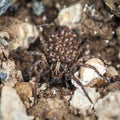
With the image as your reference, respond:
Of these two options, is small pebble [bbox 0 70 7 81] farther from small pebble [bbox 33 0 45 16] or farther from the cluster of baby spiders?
small pebble [bbox 33 0 45 16]

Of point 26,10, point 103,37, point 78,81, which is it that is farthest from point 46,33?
point 78,81

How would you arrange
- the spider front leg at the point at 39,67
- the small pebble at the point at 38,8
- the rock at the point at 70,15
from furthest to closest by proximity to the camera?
1. the small pebble at the point at 38,8
2. the rock at the point at 70,15
3. the spider front leg at the point at 39,67

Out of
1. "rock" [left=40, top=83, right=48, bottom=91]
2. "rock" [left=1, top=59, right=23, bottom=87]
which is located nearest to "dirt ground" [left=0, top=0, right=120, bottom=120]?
"rock" [left=40, top=83, right=48, bottom=91]

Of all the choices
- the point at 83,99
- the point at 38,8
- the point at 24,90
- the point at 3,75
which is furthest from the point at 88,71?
the point at 38,8

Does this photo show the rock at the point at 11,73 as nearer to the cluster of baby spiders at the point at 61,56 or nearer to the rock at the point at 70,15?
the cluster of baby spiders at the point at 61,56

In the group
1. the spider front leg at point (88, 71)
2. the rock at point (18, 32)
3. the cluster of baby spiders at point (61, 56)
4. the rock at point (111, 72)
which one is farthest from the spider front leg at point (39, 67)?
the rock at point (111, 72)

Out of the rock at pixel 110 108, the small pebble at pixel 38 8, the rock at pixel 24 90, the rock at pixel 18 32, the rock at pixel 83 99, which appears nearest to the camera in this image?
the rock at pixel 110 108
